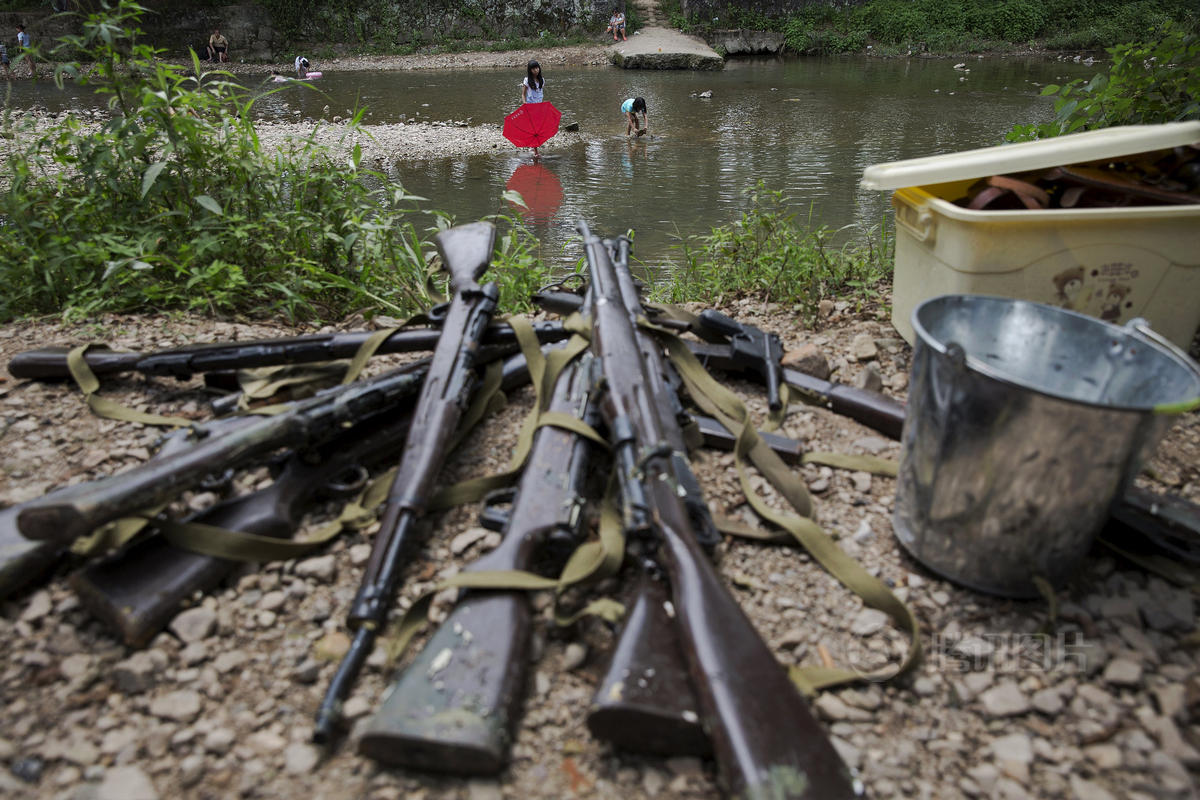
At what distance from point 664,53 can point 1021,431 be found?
2253cm

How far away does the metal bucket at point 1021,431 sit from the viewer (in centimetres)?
175

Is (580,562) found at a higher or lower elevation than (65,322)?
lower

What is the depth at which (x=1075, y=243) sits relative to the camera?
2.88 meters

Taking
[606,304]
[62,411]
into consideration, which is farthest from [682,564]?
[62,411]

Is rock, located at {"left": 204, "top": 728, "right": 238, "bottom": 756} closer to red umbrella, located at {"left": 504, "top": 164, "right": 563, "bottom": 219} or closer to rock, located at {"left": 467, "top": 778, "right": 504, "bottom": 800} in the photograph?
rock, located at {"left": 467, "top": 778, "right": 504, "bottom": 800}

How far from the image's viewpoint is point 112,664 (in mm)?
1823

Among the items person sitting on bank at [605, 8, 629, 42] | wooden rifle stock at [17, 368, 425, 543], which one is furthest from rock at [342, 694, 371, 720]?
person sitting on bank at [605, 8, 629, 42]

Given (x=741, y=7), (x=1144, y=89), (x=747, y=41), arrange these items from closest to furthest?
(x=1144, y=89), (x=747, y=41), (x=741, y=7)

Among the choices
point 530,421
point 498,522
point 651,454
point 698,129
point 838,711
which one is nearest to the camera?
point 838,711

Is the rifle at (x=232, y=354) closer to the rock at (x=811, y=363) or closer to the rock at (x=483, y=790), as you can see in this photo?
the rock at (x=811, y=363)

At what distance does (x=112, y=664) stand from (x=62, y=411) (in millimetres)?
1615

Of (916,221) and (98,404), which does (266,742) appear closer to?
(98,404)

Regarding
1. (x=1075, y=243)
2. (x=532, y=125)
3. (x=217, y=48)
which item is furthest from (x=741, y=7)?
(x=1075, y=243)

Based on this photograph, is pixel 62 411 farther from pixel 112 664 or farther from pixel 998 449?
pixel 998 449
